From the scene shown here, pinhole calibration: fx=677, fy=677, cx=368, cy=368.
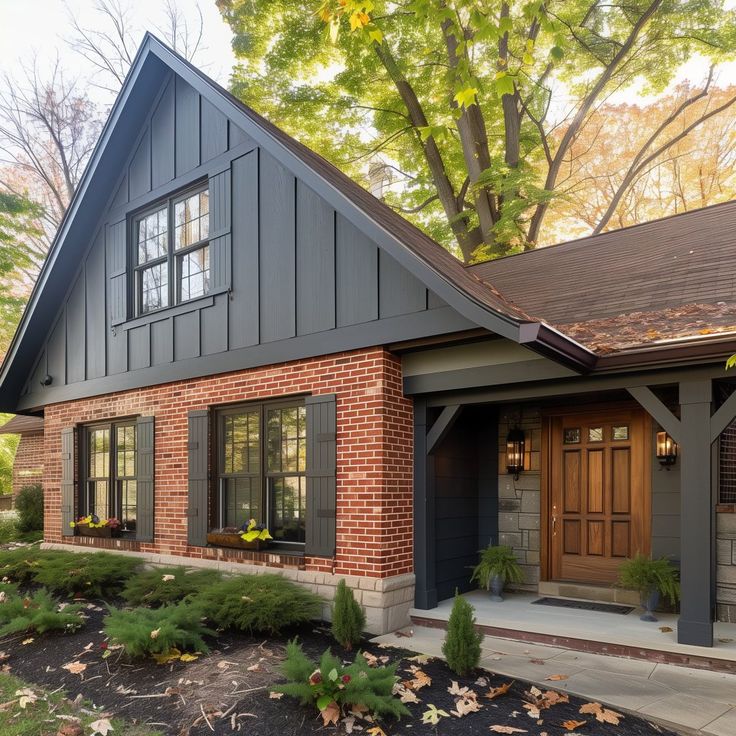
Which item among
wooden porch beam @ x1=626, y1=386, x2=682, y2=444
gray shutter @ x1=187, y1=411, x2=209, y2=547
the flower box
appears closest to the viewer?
wooden porch beam @ x1=626, y1=386, x2=682, y2=444

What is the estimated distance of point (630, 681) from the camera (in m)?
4.68

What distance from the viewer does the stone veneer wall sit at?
24.5ft

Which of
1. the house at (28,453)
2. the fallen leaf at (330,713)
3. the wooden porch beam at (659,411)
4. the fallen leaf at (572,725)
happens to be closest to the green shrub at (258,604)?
the fallen leaf at (330,713)

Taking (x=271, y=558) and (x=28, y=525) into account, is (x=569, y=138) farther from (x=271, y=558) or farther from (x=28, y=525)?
(x=28, y=525)

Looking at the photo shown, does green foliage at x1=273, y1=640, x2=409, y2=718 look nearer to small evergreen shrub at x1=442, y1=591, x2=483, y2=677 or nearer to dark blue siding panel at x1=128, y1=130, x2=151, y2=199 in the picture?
small evergreen shrub at x1=442, y1=591, x2=483, y2=677

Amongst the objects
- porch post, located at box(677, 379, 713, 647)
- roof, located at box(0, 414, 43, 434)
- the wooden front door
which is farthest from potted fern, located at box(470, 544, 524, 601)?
roof, located at box(0, 414, 43, 434)

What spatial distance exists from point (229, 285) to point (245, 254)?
0.42 m

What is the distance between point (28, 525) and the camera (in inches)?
545

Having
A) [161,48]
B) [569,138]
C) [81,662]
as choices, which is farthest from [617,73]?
[81,662]

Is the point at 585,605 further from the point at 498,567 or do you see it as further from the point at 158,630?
the point at 158,630

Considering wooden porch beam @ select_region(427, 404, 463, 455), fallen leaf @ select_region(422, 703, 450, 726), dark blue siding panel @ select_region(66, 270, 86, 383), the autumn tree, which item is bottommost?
fallen leaf @ select_region(422, 703, 450, 726)

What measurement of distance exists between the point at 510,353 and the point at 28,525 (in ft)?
38.8

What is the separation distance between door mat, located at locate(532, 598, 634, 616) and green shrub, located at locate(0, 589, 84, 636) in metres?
4.48

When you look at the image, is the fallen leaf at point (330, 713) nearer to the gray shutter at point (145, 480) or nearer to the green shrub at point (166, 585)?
the green shrub at point (166, 585)
